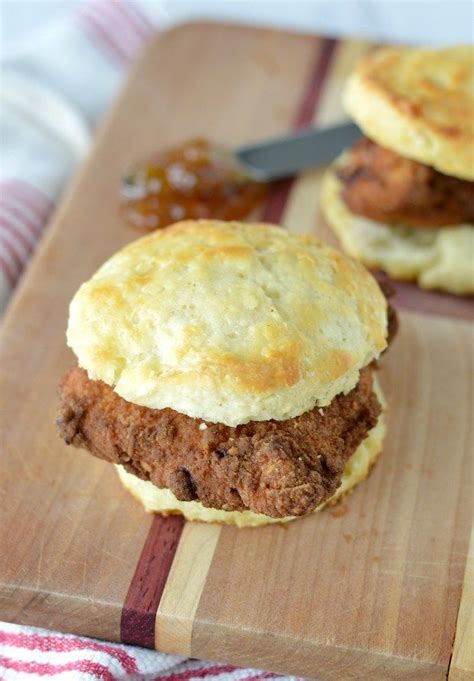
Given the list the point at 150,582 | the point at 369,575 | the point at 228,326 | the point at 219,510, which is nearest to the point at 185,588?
the point at 150,582

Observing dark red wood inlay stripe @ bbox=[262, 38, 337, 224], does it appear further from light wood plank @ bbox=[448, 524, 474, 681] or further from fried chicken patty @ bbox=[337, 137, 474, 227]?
light wood plank @ bbox=[448, 524, 474, 681]

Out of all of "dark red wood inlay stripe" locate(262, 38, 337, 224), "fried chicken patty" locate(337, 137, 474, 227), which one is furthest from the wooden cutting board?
"dark red wood inlay stripe" locate(262, 38, 337, 224)

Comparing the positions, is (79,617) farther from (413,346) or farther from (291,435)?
(413,346)

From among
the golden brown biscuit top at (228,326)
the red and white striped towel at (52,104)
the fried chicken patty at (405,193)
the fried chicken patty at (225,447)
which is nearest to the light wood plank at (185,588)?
the fried chicken patty at (225,447)

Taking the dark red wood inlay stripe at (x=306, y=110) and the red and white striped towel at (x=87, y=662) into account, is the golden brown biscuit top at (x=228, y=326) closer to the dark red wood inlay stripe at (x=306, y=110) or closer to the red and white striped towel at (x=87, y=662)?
the red and white striped towel at (x=87, y=662)

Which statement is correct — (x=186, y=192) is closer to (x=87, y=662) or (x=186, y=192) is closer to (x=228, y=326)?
(x=228, y=326)
